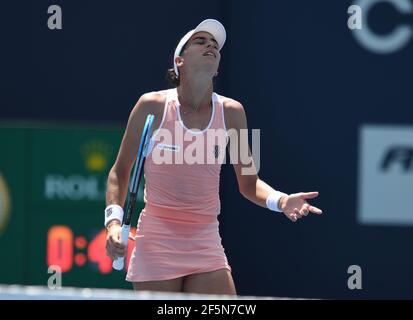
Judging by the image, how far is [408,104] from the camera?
18.2 feet

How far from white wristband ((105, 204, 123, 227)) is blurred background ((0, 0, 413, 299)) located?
2336mm

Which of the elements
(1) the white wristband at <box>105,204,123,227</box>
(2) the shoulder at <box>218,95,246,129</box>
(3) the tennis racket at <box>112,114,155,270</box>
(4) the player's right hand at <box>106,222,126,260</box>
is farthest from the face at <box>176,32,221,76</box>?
(4) the player's right hand at <box>106,222,126,260</box>

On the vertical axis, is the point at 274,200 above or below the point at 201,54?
below

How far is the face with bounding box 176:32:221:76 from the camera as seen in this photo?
347 cm

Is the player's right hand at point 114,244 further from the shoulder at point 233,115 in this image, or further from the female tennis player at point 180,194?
the shoulder at point 233,115

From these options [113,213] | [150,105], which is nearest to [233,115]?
[150,105]

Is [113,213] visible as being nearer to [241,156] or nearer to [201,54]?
[241,156]

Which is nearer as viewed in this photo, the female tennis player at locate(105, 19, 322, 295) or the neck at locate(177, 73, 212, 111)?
the female tennis player at locate(105, 19, 322, 295)

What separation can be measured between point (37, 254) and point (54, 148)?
61cm

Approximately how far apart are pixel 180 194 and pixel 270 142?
2321 millimetres

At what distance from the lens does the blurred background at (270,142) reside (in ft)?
18.2

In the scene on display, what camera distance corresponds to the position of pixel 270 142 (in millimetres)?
5613

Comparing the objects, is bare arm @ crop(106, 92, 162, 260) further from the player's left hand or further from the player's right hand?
the player's left hand
